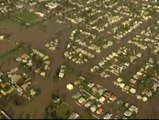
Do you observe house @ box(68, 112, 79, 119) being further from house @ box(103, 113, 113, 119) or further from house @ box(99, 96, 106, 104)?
house @ box(99, 96, 106, 104)

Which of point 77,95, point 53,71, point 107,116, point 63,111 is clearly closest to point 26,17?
point 53,71

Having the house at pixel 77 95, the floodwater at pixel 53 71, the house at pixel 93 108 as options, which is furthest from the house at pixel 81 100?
the house at pixel 93 108

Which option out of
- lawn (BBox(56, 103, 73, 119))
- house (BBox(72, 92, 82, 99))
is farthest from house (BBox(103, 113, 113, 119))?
house (BBox(72, 92, 82, 99))

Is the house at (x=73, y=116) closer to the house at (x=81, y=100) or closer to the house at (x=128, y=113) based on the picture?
the house at (x=81, y=100)

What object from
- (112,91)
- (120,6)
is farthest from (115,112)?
(120,6)

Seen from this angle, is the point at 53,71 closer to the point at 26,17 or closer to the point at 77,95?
the point at 77,95

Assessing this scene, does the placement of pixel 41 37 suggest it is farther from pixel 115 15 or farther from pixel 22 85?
pixel 115 15
